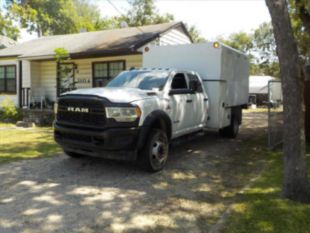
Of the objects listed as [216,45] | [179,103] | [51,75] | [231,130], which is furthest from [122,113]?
[51,75]

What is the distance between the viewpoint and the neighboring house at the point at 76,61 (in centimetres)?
1522

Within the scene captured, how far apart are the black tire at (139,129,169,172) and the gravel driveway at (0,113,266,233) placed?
21 centimetres

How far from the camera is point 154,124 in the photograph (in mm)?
6484

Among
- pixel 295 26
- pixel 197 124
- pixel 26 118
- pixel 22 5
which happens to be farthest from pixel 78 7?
pixel 197 124

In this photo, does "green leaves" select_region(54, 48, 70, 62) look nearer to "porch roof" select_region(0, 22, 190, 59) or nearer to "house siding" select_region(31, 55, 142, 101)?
"porch roof" select_region(0, 22, 190, 59)

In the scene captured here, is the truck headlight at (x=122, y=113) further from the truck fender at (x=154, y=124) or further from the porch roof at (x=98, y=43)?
the porch roof at (x=98, y=43)

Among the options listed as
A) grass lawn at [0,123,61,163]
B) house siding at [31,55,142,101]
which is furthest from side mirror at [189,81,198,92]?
house siding at [31,55,142,101]

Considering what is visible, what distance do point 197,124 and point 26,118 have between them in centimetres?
1058

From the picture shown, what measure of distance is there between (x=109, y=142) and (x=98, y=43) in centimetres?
1183

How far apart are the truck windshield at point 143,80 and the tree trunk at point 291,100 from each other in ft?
9.73

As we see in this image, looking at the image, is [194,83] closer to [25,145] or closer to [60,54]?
[25,145]

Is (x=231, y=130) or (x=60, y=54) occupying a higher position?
(x=60, y=54)

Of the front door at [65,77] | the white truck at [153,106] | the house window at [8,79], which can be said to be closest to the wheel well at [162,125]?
the white truck at [153,106]

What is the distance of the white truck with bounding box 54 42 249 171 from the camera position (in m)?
5.91
